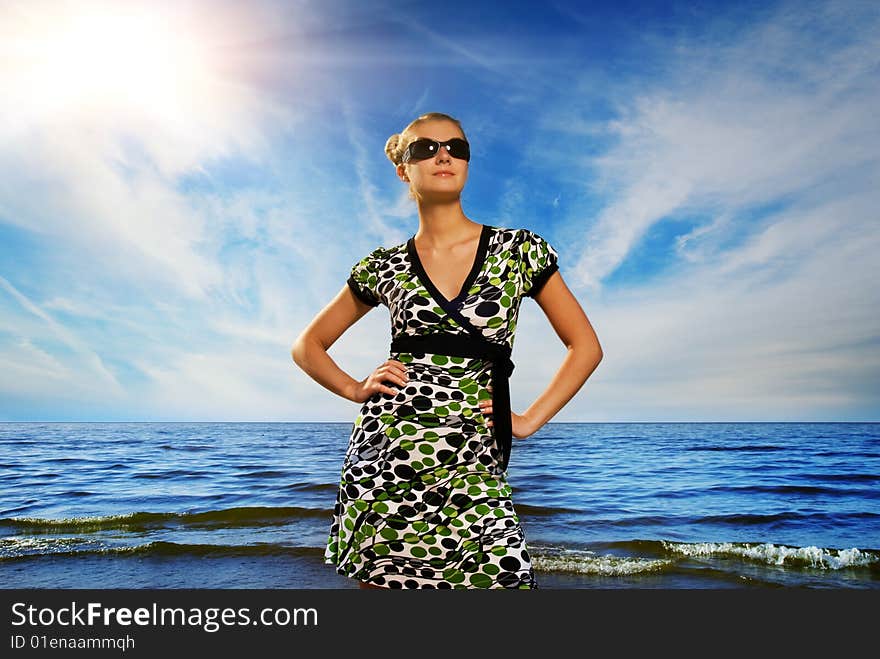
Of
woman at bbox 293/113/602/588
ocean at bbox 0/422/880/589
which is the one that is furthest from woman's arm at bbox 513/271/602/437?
ocean at bbox 0/422/880/589

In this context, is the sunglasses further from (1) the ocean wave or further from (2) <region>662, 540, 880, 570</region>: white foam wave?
(1) the ocean wave

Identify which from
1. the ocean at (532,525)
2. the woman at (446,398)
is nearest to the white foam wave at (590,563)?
the ocean at (532,525)

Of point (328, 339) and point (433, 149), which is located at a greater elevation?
point (433, 149)

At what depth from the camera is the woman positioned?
209 centimetres

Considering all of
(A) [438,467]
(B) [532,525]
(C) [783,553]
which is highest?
(A) [438,467]

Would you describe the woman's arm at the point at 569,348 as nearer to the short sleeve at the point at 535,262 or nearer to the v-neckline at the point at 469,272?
the short sleeve at the point at 535,262

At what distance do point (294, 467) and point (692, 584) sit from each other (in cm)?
1226

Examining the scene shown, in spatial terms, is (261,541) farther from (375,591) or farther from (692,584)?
(375,591)

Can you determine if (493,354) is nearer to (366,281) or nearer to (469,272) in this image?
(469,272)

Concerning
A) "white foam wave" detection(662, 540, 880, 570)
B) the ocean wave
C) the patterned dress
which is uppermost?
the patterned dress

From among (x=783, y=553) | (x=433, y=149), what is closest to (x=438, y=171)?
(x=433, y=149)

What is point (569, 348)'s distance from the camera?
2465 mm

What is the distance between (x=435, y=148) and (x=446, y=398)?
3.30 ft

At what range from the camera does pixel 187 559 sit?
7.69 m
